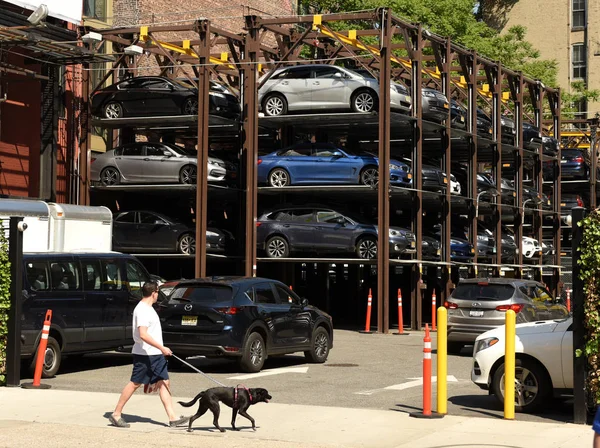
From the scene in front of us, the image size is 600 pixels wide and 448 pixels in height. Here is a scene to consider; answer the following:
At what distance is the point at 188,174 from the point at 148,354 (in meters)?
19.9

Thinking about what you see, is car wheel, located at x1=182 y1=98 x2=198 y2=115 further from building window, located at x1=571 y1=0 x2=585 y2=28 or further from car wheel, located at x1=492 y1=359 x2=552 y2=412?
building window, located at x1=571 y1=0 x2=585 y2=28

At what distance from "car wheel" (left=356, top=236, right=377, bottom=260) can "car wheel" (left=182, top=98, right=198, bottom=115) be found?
20.7ft

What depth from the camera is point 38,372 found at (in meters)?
16.7

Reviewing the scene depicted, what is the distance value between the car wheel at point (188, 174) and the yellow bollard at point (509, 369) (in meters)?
19.7

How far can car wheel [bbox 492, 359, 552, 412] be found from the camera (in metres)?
14.0

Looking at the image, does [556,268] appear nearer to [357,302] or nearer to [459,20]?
[357,302]

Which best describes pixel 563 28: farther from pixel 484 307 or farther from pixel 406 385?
pixel 406 385

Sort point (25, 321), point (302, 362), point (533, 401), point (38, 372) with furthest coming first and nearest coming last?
point (302, 362) → point (25, 321) → point (38, 372) → point (533, 401)

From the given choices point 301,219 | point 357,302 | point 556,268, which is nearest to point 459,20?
point 556,268

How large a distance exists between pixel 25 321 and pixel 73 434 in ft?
19.3

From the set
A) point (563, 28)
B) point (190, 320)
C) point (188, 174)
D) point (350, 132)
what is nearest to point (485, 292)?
point (190, 320)

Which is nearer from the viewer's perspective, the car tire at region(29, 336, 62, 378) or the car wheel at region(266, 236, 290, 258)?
the car tire at region(29, 336, 62, 378)

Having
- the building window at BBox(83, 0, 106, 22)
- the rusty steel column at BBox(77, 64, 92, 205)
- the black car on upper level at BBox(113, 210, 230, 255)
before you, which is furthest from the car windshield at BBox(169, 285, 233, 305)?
the building window at BBox(83, 0, 106, 22)

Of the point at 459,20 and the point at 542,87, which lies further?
the point at 459,20
